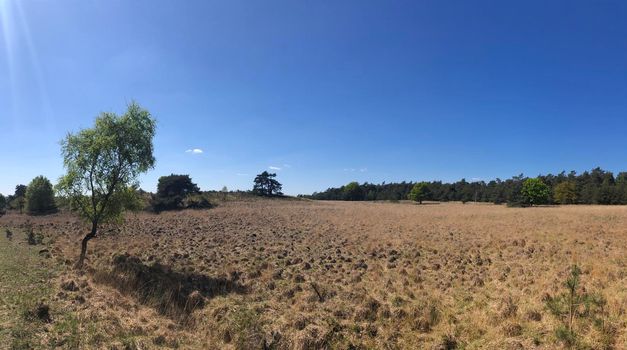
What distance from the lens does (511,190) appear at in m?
105

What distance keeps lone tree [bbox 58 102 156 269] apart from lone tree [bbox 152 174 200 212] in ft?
143

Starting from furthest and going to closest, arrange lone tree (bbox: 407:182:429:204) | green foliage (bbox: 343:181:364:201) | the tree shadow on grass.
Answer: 1. green foliage (bbox: 343:181:364:201)
2. lone tree (bbox: 407:182:429:204)
3. the tree shadow on grass

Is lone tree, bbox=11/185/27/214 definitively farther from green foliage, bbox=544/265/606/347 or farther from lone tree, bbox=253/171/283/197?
green foliage, bbox=544/265/606/347

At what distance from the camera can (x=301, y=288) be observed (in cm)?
1517

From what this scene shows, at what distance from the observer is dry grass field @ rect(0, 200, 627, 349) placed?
10266 mm

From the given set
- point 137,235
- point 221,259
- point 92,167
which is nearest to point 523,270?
point 221,259

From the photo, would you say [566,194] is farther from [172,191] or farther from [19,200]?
[19,200]

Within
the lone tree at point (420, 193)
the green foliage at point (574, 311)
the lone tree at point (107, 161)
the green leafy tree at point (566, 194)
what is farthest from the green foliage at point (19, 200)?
the green leafy tree at point (566, 194)

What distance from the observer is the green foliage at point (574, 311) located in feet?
29.8

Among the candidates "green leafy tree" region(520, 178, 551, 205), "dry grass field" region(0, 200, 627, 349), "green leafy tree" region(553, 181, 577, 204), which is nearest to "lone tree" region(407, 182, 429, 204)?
"green leafy tree" region(520, 178, 551, 205)

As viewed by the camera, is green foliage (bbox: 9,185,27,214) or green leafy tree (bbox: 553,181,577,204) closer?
green foliage (bbox: 9,185,27,214)

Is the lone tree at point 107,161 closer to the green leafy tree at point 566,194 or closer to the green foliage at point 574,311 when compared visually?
the green foliage at point 574,311

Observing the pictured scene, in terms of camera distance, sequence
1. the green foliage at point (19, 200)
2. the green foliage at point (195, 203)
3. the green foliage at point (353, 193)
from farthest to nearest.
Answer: the green foliage at point (353, 193) < the green foliage at point (19, 200) < the green foliage at point (195, 203)

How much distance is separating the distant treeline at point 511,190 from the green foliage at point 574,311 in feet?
301
